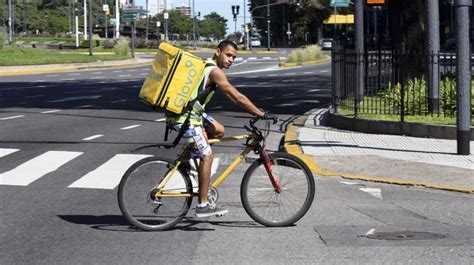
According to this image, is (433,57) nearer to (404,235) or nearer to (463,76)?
(463,76)

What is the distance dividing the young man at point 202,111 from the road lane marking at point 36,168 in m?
3.69

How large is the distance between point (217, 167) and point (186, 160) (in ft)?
14.7

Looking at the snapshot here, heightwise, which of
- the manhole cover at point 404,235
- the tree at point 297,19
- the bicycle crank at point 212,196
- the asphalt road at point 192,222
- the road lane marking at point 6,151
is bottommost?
the manhole cover at point 404,235

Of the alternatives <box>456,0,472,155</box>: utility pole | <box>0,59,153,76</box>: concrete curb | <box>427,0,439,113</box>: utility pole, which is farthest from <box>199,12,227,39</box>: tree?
<box>456,0,472,155</box>: utility pole

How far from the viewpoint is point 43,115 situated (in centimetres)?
2084

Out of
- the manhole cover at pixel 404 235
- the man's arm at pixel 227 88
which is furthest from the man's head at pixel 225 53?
the manhole cover at pixel 404 235

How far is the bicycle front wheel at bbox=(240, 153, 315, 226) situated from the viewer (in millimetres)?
7879

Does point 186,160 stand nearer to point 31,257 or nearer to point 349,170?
point 31,257

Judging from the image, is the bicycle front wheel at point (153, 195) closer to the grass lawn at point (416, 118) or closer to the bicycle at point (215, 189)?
the bicycle at point (215, 189)

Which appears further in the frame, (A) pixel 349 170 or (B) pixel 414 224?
(A) pixel 349 170

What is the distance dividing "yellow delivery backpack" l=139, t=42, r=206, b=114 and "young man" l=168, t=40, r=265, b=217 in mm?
104

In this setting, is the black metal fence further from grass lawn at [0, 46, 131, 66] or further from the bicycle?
grass lawn at [0, 46, 131, 66]

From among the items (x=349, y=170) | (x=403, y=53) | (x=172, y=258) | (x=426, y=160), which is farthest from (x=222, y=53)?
(x=403, y=53)

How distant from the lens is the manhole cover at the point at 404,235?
7.48 m
